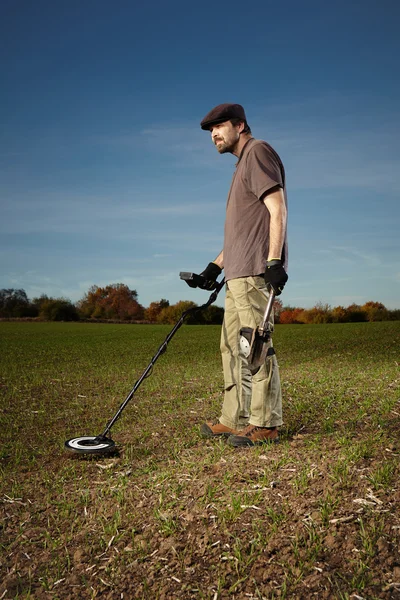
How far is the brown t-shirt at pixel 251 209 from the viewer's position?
4391 millimetres

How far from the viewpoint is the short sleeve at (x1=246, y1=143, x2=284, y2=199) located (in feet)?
14.2

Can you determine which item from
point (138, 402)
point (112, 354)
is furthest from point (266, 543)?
point (112, 354)

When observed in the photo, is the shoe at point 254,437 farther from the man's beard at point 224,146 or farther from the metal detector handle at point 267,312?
the man's beard at point 224,146

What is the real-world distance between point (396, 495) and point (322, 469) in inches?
21.5

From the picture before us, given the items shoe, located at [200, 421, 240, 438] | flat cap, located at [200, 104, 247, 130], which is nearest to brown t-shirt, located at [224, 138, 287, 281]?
flat cap, located at [200, 104, 247, 130]

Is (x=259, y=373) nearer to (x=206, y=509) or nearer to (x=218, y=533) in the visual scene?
(x=206, y=509)

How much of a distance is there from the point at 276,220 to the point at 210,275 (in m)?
1.14

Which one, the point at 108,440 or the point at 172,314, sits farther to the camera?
the point at 172,314

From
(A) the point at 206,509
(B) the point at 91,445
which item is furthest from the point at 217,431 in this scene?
(A) the point at 206,509

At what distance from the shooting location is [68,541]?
144 inches

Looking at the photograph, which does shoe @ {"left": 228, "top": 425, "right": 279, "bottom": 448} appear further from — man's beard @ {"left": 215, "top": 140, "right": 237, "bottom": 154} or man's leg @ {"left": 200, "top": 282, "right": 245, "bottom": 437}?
man's beard @ {"left": 215, "top": 140, "right": 237, "bottom": 154}

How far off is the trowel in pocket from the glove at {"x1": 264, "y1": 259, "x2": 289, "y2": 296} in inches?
2.5

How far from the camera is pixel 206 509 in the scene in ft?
11.9

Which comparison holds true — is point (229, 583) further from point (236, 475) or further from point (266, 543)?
point (236, 475)
